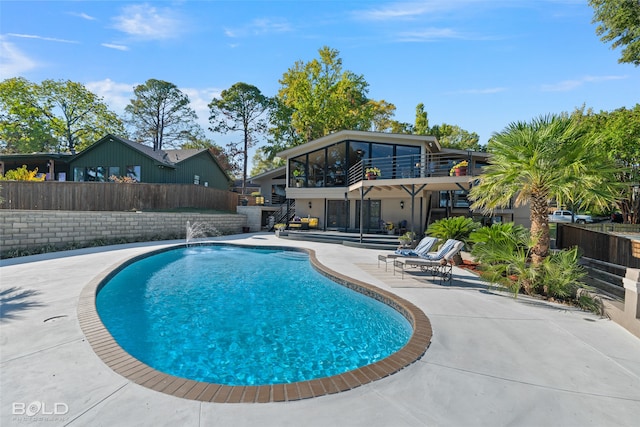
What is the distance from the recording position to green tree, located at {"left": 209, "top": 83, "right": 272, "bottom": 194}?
31484 millimetres

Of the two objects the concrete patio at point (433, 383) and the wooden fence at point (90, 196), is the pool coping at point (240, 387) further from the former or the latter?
the wooden fence at point (90, 196)

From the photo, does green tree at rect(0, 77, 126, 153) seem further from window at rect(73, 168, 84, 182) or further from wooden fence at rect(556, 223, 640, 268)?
wooden fence at rect(556, 223, 640, 268)

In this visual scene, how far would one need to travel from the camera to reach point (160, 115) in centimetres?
3538

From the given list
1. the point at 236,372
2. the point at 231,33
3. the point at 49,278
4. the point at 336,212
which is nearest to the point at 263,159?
the point at 336,212

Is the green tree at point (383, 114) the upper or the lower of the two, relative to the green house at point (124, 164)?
upper

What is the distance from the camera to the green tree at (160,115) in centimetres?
3397

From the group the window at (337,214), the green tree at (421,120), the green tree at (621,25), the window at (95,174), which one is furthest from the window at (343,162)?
the green tree at (421,120)

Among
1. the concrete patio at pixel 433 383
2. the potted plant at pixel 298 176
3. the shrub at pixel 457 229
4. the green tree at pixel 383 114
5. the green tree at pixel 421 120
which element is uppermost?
the green tree at pixel 383 114

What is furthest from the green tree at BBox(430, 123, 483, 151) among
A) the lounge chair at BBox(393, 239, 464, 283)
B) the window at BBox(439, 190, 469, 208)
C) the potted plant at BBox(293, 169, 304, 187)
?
the lounge chair at BBox(393, 239, 464, 283)

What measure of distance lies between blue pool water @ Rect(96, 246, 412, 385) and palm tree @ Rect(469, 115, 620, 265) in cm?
407

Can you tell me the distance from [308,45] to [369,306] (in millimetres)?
30970

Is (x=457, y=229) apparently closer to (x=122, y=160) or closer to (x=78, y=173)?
(x=122, y=160)

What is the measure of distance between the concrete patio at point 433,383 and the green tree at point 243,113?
29.7 meters

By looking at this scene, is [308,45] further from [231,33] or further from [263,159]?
[263,159]
